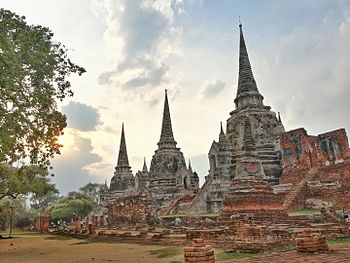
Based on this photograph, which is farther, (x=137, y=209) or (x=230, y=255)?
(x=137, y=209)

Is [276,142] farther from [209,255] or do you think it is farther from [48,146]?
[209,255]

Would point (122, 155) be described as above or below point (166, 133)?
below

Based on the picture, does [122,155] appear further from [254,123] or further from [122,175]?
[254,123]

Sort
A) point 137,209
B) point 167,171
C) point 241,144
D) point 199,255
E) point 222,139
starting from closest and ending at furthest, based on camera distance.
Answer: point 199,255
point 137,209
point 241,144
point 222,139
point 167,171

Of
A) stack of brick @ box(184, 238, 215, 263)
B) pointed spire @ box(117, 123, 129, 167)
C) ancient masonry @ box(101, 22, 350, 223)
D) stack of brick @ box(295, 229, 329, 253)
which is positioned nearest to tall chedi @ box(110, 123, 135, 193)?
pointed spire @ box(117, 123, 129, 167)

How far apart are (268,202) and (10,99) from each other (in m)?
12.6

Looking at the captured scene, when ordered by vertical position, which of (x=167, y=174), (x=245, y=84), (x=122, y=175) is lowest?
(x=167, y=174)

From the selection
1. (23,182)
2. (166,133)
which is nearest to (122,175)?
(166,133)

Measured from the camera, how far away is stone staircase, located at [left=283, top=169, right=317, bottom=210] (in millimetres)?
21984

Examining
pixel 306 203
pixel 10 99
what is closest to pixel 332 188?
pixel 306 203

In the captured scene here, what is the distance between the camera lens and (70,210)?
152 feet

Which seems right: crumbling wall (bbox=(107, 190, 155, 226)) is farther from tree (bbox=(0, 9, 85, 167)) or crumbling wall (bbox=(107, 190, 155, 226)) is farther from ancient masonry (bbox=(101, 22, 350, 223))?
tree (bbox=(0, 9, 85, 167))

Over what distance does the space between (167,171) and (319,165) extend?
17.4m

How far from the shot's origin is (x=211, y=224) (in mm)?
18031
